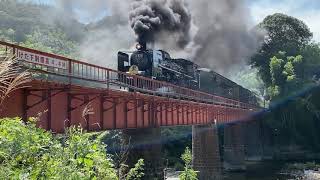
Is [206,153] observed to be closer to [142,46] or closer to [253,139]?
[142,46]

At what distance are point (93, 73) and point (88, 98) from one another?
155 centimetres

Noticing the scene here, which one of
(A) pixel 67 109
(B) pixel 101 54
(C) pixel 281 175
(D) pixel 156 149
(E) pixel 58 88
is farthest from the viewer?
(B) pixel 101 54

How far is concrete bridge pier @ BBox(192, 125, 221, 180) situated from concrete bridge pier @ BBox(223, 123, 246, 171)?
13537 millimetres

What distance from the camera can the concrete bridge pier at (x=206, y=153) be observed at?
42.0 m

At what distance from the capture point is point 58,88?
13.3 m

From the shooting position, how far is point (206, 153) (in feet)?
140

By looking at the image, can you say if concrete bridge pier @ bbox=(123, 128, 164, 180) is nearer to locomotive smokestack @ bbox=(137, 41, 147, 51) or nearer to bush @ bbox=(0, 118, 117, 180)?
locomotive smokestack @ bbox=(137, 41, 147, 51)

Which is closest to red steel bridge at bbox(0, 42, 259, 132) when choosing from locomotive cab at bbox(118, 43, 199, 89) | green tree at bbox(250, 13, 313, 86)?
locomotive cab at bbox(118, 43, 199, 89)

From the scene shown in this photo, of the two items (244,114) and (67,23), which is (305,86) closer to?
(244,114)

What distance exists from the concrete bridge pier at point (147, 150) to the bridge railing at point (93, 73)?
3.43 meters

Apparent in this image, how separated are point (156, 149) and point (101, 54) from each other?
194 feet

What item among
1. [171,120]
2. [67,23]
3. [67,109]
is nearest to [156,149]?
[171,120]

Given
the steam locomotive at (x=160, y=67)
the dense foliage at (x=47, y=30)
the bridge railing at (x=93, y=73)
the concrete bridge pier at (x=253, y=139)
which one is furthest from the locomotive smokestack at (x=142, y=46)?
the dense foliage at (x=47, y=30)

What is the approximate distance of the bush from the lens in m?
4.68
